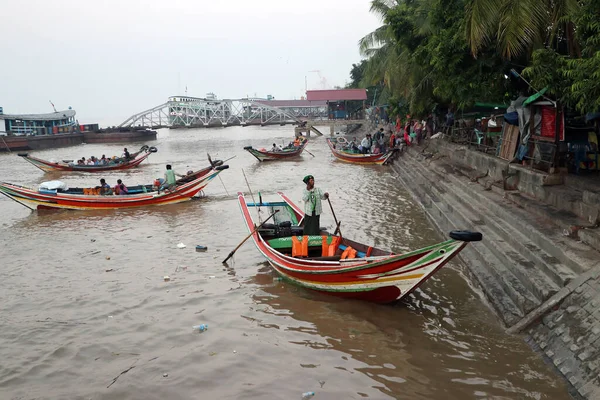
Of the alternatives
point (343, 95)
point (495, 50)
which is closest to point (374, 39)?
point (495, 50)

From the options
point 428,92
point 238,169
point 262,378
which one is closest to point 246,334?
point 262,378

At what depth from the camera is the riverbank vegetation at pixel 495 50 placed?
23.9ft

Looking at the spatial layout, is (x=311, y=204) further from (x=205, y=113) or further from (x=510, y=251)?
(x=205, y=113)

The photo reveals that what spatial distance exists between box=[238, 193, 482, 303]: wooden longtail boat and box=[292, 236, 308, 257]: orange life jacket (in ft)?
0.18

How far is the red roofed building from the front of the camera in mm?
50875

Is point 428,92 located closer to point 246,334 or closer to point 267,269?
point 267,269

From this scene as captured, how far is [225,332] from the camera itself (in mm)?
6773

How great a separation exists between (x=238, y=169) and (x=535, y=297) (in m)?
21.1

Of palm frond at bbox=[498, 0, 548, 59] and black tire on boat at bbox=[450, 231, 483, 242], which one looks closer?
black tire on boat at bbox=[450, 231, 483, 242]

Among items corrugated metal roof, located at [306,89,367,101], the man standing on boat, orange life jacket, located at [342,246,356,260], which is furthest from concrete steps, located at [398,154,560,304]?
corrugated metal roof, located at [306,89,367,101]

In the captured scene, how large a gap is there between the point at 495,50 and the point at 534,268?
318 inches

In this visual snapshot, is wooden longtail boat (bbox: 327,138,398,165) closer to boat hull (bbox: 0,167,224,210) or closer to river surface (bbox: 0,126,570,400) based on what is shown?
boat hull (bbox: 0,167,224,210)

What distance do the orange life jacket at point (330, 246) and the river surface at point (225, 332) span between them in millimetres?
755

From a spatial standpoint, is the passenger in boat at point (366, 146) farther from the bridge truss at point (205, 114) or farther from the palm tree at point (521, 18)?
the bridge truss at point (205, 114)
